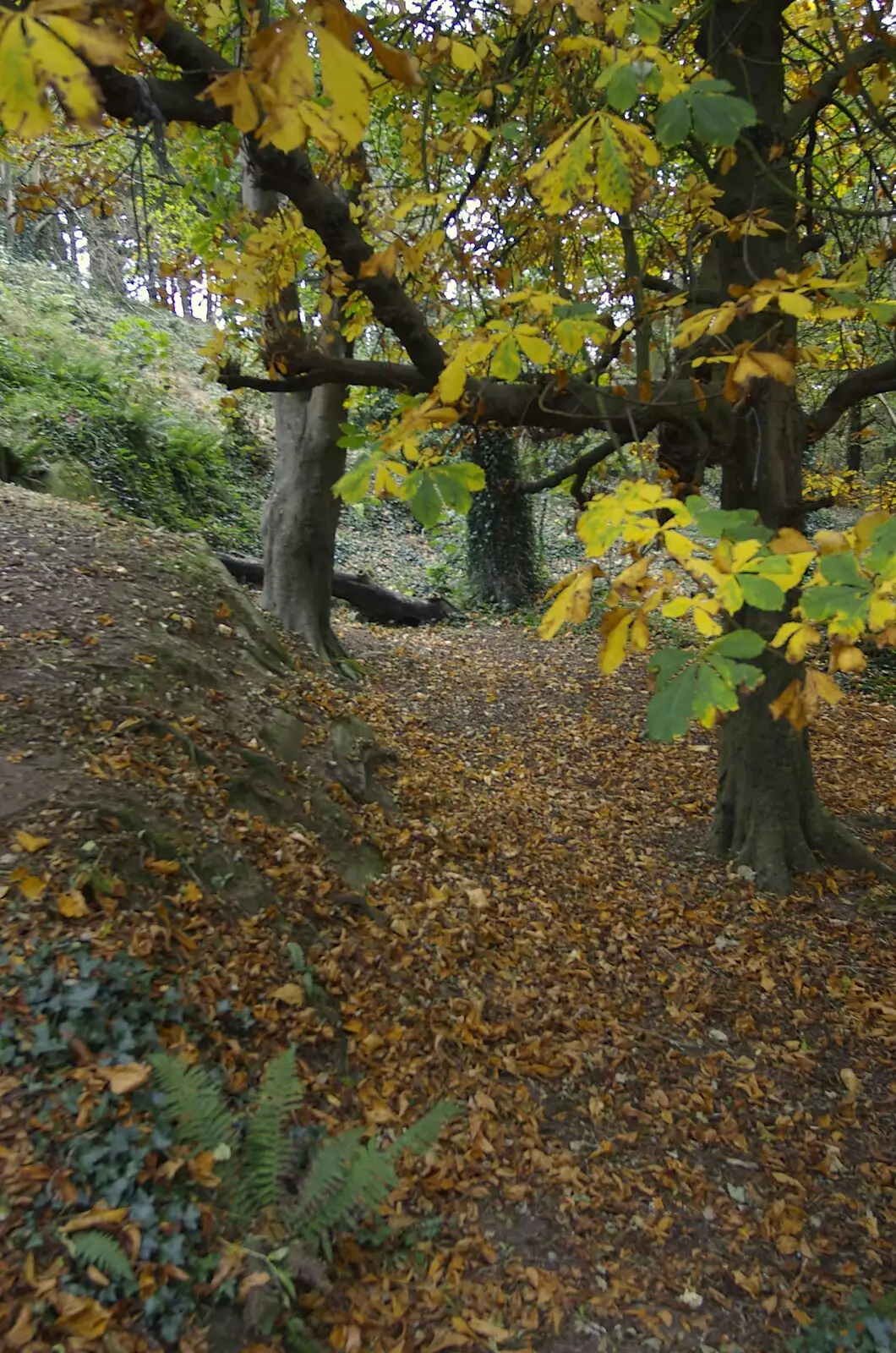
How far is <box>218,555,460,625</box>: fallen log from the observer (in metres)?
10.5

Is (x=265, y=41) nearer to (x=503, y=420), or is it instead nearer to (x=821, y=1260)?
(x=503, y=420)

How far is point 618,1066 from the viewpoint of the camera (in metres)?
3.81

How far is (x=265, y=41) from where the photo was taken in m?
→ 1.45

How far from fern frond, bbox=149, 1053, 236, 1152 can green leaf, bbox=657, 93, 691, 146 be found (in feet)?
9.84

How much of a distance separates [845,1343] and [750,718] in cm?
341

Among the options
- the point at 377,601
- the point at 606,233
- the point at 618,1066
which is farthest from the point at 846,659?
the point at 377,601

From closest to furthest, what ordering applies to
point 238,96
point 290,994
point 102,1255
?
point 238,96 < point 102,1255 < point 290,994

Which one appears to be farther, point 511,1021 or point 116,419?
point 116,419

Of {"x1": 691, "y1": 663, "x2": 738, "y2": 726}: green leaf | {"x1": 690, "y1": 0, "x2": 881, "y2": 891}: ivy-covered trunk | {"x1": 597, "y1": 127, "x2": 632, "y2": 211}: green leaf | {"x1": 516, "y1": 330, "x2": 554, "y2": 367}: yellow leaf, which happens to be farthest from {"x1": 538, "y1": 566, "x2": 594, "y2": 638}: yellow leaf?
{"x1": 690, "y1": 0, "x2": 881, "y2": 891}: ivy-covered trunk

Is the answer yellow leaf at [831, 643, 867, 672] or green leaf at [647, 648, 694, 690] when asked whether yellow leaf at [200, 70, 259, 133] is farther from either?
yellow leaf at [831, 643, 867, 672]

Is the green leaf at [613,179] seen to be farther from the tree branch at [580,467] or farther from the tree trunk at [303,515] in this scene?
the tree trunk at [303,515]

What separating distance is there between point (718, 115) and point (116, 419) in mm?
11245

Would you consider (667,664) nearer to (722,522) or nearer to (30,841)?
(722,522)

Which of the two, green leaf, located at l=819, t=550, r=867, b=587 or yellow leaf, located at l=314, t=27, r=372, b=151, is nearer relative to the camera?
yellow leaf, located at l=314, t=27, r=372, b=151
